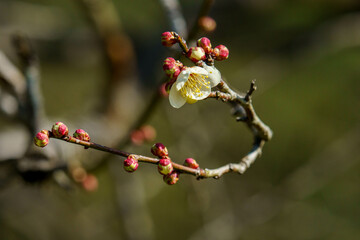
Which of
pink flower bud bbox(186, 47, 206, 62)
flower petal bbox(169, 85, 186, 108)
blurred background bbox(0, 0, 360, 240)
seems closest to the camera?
pink flower bud bbox(186, 47, 206, 62)

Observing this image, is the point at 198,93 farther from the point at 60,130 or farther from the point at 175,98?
the point at 60,130

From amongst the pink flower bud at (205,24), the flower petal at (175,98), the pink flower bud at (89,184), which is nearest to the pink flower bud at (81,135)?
the flower petal at (175,98)

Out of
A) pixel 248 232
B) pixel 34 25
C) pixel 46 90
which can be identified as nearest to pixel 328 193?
pixel 248 232

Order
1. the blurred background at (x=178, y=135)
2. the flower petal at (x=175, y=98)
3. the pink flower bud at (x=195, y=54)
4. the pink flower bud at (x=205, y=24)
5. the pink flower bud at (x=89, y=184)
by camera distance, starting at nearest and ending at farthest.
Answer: the pink flower bud at (x=195, y=54)
the flower petal at (x=175, y=98)
the pink flower bud at (x=205, y=24)
the pink flower bud at (x=89, y=184)
the blurred background at (x=178, y=135)

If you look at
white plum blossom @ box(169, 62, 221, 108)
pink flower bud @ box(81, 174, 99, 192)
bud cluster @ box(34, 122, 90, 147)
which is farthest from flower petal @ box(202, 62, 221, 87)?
pink flower bud @ box(81, 174, 99, 192)

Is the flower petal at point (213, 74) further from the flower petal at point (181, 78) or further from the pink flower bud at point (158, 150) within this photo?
the pink flower bud at point (158, 150)

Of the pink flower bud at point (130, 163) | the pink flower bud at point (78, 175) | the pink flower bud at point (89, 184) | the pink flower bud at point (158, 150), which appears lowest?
the pink flower bud at point (89, 184)

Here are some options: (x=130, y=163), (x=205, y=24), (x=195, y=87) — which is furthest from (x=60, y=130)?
(x=205, y=24)

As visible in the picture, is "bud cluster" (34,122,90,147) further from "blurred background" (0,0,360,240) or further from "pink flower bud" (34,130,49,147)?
"blurred background" (0,0,360,240)
